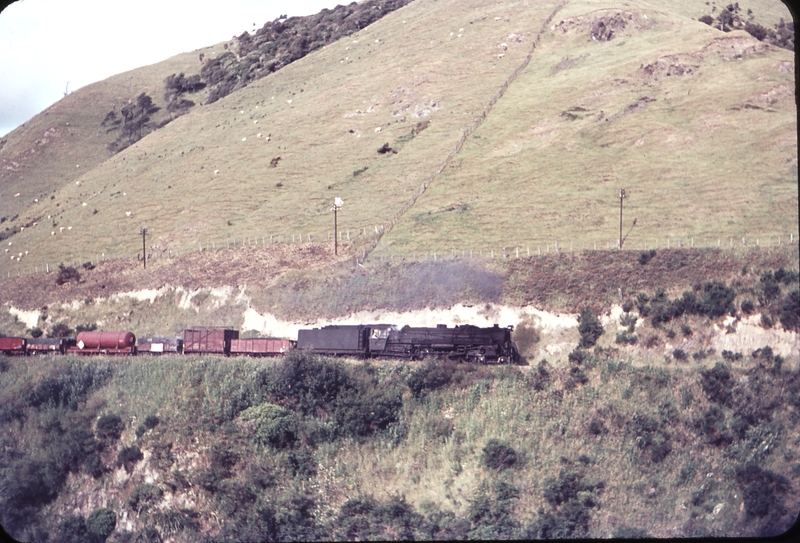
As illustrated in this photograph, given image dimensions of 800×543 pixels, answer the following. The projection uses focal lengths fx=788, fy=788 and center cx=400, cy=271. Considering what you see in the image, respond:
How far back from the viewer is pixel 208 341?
205 ft

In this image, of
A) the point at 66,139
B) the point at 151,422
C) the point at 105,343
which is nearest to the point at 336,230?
the point at 105,343

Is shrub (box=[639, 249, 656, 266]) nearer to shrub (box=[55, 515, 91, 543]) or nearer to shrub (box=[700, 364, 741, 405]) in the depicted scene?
shrub (box=[700, 364, 741, 405])

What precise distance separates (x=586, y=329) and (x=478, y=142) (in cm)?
4344

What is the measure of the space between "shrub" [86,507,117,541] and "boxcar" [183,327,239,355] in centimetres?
1850

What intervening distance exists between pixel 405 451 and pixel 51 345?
36387mm

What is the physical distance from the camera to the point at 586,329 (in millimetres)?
57781

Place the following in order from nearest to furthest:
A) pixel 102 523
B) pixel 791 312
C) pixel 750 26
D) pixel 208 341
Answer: pixel 102 523
pixel 791 312
pixel 208 341
pixel 750 26

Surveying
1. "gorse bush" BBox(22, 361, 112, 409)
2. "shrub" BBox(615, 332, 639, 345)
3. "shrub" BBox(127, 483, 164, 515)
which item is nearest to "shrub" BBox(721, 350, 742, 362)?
"shrub" BBox(615, 332, 639, 345)

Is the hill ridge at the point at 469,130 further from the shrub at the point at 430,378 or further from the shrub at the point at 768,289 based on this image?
the shrub at the point at 768,289

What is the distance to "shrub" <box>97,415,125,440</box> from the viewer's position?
50938 millimetres

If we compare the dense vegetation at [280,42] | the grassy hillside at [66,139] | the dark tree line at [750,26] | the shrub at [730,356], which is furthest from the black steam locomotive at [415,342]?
the dense vegetation at [280,42]

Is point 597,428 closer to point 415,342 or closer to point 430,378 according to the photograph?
point 430,378

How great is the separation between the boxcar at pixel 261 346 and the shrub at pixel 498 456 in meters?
19.2

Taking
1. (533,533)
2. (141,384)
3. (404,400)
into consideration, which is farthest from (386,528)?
(141,384)
